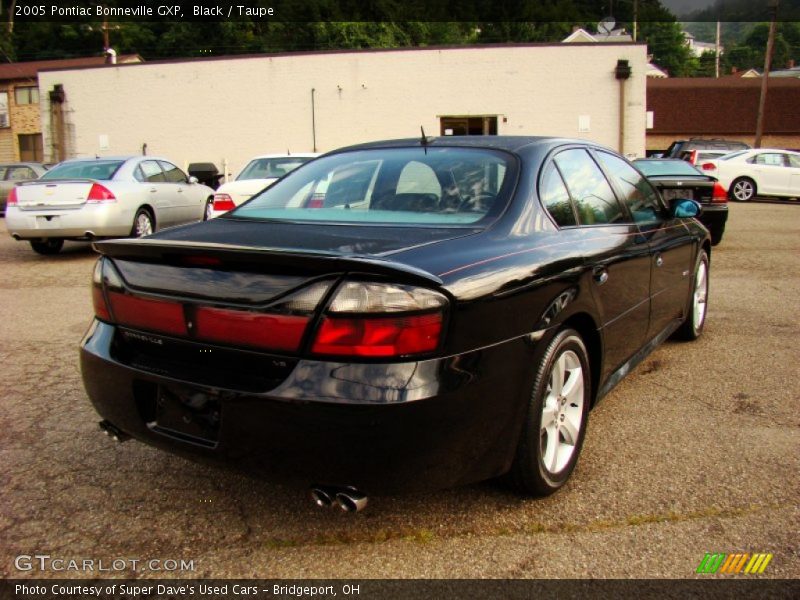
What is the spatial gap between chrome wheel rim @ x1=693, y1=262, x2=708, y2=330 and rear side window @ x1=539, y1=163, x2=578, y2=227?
2242 millimetres

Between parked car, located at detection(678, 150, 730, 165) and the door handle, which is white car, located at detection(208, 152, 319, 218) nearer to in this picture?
the door handle

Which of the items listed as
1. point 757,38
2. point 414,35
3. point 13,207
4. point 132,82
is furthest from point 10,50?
point 757,38

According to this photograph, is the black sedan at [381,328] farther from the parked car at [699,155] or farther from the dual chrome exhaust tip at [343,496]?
the parked car at [699,155]

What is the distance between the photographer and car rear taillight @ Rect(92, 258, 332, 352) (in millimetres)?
2170

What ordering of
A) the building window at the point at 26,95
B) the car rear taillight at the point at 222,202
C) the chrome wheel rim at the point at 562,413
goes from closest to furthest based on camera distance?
the chrome wheel rim at the point at 562,413, the car rear taillight at the point at 222,202, the building window at the point at 26,95

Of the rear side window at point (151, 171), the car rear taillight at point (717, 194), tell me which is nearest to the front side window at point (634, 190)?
the car rear taillight at point (717, 194)

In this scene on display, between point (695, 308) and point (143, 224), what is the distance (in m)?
7.77

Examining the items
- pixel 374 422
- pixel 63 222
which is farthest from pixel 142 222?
pixel 374 422

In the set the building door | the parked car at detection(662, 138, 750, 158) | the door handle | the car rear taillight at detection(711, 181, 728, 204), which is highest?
the building door

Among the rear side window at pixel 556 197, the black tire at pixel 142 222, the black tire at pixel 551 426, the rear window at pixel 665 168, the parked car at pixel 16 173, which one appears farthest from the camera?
the parked car at pixel 16 173

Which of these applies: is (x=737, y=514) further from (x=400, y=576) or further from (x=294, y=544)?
(x=294, y=544)

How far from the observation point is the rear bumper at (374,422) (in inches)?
83.2

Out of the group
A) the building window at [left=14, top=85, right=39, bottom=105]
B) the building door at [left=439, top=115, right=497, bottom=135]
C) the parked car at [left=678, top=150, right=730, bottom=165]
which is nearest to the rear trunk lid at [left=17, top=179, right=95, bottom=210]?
the building door at [left=439, top=115, right=497, bottom=135]

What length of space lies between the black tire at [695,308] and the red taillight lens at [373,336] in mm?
3418
